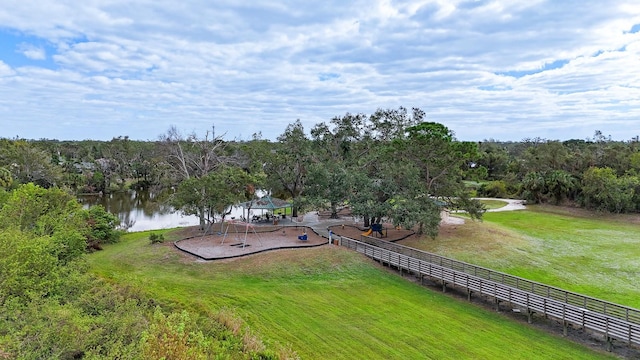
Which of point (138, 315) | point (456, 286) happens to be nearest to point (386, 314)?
point (456, 286)

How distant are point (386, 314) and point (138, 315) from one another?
9976 mm

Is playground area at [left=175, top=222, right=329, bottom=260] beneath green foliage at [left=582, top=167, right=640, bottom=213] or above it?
beneath

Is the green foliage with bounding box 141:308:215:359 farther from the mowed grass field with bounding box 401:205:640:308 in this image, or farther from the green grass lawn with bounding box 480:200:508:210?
the green grass lawn with bounding box 480:200:508:210

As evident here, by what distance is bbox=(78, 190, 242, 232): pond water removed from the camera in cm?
4184

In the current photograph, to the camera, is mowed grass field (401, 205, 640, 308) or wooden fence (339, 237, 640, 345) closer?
wooden fence (339, 237, 640, 345)

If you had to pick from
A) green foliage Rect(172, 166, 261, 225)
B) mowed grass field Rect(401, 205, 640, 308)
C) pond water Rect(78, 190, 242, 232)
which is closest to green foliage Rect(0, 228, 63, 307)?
green foliage Rect(172, 166, 261, 225)

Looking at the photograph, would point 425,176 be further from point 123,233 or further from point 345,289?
point 123,233

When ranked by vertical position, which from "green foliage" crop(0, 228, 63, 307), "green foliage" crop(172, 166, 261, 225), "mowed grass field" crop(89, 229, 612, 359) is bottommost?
"mowed grass field" crop(89, 229, 612, 359)

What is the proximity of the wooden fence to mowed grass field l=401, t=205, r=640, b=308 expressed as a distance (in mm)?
3913

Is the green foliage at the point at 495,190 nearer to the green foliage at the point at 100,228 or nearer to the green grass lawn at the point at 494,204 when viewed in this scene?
the green grass lawn at the point at 494,204

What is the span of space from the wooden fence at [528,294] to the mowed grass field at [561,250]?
154 inches

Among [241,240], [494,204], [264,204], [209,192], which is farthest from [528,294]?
[494,204]

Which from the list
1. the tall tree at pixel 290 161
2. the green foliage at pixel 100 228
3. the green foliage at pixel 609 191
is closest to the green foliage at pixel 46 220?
the green foliage at pixel 100 228

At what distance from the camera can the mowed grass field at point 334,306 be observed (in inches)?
573
